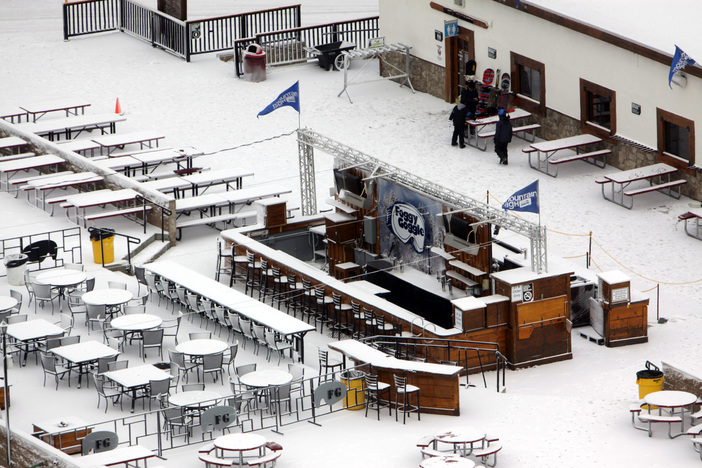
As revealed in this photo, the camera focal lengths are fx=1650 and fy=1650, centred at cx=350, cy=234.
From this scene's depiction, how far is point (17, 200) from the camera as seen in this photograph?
3525 centimetres

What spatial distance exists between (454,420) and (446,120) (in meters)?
16.0

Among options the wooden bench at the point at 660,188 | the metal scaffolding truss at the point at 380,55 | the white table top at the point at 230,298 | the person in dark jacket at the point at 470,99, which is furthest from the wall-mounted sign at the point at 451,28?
the white table top at the point at 230,298

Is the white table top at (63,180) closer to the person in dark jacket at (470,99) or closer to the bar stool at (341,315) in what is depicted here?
the bar stool at (341,315)

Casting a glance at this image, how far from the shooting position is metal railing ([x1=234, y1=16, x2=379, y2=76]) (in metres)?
44.1

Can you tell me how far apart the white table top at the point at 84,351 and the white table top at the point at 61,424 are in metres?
1.67

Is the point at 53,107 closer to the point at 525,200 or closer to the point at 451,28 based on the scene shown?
the point at 451,28

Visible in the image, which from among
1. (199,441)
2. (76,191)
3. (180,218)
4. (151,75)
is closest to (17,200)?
(76,191)

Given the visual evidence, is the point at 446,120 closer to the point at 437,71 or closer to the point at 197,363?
the point at 437,71

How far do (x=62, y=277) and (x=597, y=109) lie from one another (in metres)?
13.6

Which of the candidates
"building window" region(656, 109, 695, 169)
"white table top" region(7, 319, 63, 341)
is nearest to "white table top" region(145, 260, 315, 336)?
"white table top" region(7, 319, 63, 341)

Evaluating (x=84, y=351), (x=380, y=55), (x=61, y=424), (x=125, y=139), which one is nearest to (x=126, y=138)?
(x=125, y=139)

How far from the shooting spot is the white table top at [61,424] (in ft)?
77.7

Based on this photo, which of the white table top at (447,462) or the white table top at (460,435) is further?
the white table top at (460,435)

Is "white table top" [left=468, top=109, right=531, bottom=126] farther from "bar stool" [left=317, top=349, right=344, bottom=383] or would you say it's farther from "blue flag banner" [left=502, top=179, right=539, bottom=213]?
"bar stool" [left=317, top=349, right=344, bottom=383]
